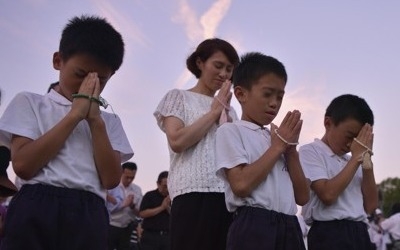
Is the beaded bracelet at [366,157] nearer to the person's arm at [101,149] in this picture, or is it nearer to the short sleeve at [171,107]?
the short sleeve at [171,107]

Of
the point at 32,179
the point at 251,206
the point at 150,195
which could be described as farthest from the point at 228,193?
the point at 150,195

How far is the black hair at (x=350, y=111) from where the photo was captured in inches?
145

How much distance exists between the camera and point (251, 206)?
2.66 m

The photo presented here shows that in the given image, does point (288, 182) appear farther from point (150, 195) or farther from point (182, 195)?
point (150, 195)

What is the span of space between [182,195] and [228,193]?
17.1 inches

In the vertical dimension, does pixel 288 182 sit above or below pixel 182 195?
above

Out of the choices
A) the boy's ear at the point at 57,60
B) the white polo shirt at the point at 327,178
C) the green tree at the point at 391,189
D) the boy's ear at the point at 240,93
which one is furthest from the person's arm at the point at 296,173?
the green tree at the point at 391,189

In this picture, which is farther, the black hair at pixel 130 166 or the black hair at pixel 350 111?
the black hair at pixel 130 166

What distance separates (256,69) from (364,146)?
0.95 meters

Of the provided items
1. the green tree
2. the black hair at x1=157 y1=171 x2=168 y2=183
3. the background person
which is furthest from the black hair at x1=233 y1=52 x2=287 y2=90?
the green tree

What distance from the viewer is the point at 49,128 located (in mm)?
2404

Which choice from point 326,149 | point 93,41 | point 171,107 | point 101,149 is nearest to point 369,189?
point 326,149

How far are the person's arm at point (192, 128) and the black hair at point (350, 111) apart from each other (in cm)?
85

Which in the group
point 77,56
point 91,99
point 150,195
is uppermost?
point 77,56
